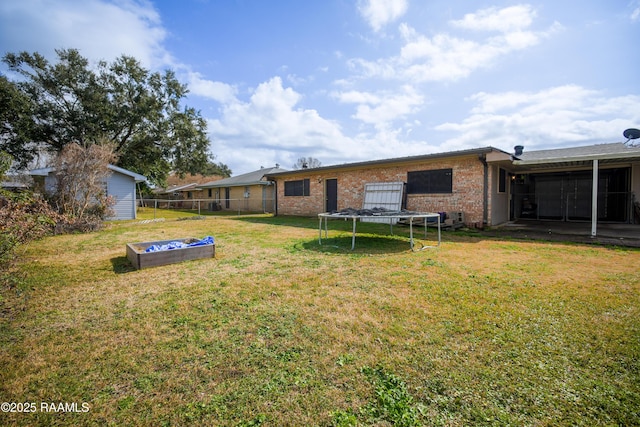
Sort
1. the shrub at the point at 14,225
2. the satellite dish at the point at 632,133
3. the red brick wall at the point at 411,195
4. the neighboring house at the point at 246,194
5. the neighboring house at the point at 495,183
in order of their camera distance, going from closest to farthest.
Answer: the shrub at the point at 14,225 < the neighboring house at the point at 495,183 < the red brick wall at the point at 411,195 < the satellite dish at the point at 632,133 < the neighboring house at the point at 246,194

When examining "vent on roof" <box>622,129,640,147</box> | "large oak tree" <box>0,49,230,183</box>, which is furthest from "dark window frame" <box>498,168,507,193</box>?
"large oak tree" <box>0,49,230,183</box>

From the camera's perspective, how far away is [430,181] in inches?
429

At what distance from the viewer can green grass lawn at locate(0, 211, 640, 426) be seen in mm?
1688

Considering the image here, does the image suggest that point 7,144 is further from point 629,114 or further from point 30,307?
point 629,114

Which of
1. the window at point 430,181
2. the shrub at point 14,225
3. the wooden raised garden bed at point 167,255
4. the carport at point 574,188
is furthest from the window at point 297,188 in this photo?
the shrub at point 14,225

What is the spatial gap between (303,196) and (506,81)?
10.5m

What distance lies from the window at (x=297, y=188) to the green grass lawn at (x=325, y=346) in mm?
11410

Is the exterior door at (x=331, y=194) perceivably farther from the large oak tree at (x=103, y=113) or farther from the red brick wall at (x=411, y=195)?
the large oak tree at (x=103, y=113)

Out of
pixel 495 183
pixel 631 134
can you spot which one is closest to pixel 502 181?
pixel 495 183

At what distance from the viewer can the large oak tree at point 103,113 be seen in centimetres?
1739

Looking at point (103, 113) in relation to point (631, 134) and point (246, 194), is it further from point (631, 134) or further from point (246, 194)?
point (631, 134)

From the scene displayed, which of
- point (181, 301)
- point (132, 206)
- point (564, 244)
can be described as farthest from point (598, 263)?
point (132, 206)

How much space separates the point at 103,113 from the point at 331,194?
54.4 ft

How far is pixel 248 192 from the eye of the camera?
22.9 metres
